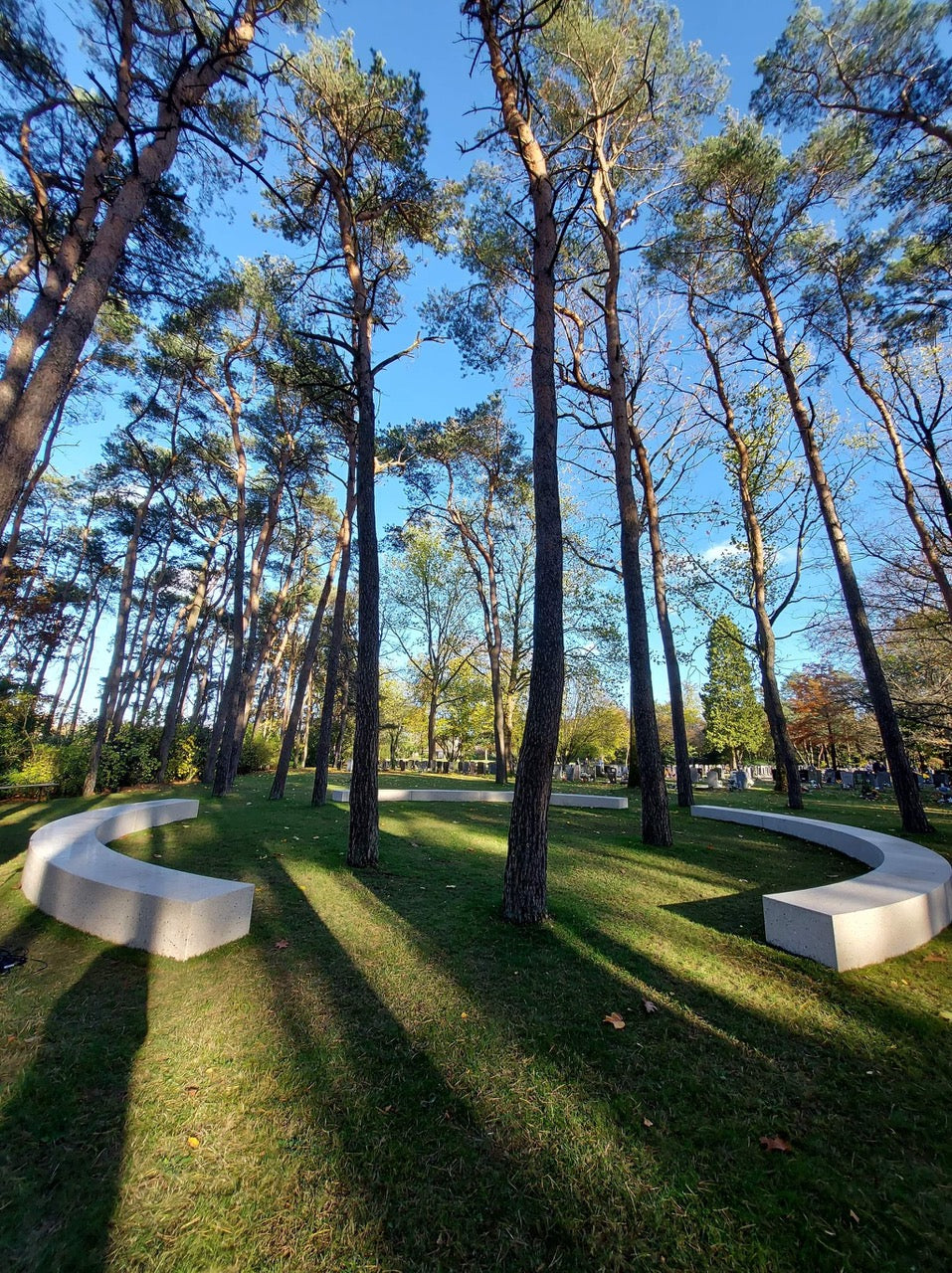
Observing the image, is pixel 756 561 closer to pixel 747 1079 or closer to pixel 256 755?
pixel 747 1079

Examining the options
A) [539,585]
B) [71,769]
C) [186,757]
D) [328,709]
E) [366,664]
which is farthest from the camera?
[186,757]

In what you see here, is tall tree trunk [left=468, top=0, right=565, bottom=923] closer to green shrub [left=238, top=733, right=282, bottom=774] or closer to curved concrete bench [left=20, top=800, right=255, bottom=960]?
Result: curved concrete bench [left=20, top=800, right=255, bottom=960]

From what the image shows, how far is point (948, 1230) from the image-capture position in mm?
1562

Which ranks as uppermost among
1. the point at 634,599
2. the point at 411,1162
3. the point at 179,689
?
the point at 634,599

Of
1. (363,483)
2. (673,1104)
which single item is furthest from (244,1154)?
(363,483)

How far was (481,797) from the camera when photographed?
12.4 meters

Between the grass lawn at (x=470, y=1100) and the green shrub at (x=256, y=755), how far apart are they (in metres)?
18.1

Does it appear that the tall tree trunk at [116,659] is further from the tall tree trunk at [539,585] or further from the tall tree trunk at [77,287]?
the tall tree trunk at [539,585]

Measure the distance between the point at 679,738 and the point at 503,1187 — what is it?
1000cm

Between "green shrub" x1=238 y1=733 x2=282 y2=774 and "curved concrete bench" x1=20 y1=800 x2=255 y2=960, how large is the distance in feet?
56.6

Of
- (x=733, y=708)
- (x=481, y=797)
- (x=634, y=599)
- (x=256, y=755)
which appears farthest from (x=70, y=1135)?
(x=733, y=708)

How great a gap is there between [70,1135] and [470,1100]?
1.54 meters

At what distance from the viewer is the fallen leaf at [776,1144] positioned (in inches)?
73.5

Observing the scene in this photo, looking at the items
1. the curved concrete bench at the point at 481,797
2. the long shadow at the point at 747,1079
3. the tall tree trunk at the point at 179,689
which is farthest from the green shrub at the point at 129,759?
the long shadow at the point at 747,1079
